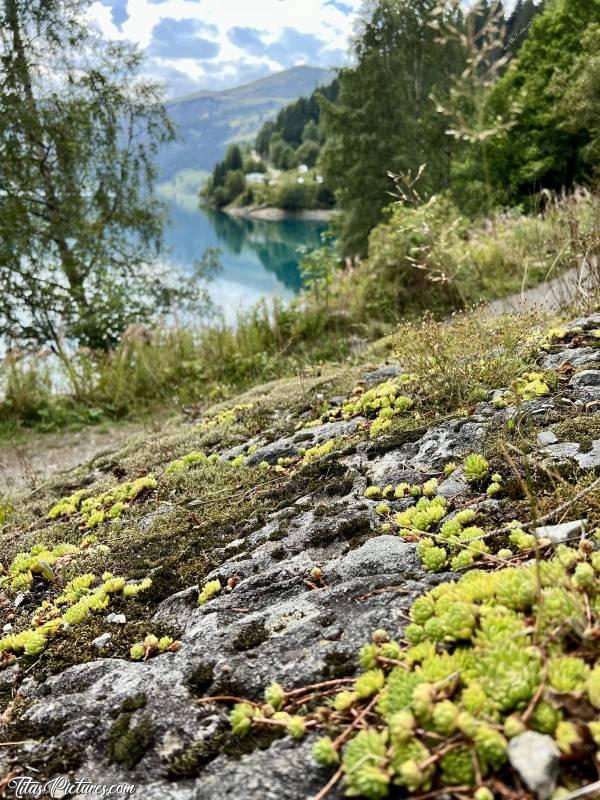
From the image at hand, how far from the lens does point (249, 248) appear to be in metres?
74.1

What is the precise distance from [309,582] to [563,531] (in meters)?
1.07

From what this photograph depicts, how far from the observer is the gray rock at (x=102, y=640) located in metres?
2.57

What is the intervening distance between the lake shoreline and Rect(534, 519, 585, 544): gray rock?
296 ft

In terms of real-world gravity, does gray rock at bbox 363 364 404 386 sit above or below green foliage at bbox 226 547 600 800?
below

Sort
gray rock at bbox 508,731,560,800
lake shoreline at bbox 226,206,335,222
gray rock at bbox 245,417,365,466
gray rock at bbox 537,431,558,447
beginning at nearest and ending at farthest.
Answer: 1. gray rock at bbox 508,731,560,800
2. gray rock at bbox 537,431,558,447
3. gray rock at bbox 245,417,365,466
4. lake shoreline at bbox 226,206,335,222

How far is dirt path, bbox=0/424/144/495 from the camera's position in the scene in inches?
325

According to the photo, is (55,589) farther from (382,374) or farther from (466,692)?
(382,374)

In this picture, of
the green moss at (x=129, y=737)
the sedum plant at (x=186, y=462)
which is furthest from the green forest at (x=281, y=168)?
the green moss at (x=129, y=737)

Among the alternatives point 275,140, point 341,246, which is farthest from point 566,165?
Answer: point 275,140

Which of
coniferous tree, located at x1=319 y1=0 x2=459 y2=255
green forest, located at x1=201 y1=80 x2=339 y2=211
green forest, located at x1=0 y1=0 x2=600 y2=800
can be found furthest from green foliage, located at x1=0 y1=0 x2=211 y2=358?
green forest, located at x1=201 y1=80 x2=339 y2=211

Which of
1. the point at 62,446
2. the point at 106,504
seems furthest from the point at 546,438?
the point at 62,446

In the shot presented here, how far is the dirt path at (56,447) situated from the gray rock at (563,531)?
6738mm

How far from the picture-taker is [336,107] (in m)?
33.8

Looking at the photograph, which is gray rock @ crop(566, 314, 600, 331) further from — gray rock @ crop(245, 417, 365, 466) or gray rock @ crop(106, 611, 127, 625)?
gray rock @ crop(106, 611, 127, 625)
